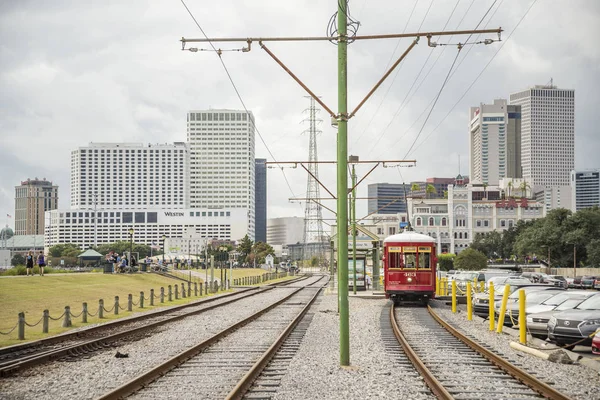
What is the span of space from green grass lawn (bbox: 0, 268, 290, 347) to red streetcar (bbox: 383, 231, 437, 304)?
1183 cm

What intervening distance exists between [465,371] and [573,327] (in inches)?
210

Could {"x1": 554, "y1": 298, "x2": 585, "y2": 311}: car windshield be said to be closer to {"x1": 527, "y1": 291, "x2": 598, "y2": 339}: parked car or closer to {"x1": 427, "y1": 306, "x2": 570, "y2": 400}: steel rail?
{"x1": 527, "y1": 291, "x2": 598, "y2": 339}: parked car

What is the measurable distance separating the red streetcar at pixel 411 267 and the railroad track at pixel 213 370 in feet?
40.6

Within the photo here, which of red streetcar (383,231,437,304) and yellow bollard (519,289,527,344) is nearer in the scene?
yellow bollard (519,289,527,344)

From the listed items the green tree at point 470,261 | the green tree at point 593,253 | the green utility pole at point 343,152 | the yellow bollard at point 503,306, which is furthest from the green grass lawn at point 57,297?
the green tree at point 470,261

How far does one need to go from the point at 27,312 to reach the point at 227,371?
1713 centimetres

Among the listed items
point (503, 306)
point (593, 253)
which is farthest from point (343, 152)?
point (593, 253)

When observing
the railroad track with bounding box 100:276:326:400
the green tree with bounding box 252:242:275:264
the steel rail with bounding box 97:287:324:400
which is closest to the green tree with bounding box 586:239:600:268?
the railroad track with bounding box 100:276:326:400

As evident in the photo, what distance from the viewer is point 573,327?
56.2 ft

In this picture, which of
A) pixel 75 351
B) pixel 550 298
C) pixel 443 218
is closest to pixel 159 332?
pixel 75 351

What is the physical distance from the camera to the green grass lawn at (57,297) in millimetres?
23837

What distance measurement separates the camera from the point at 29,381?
1262 centimetres

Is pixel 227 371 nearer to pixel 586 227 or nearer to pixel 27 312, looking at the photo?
pixel 27 312

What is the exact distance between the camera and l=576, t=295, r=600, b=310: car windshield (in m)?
19.1
